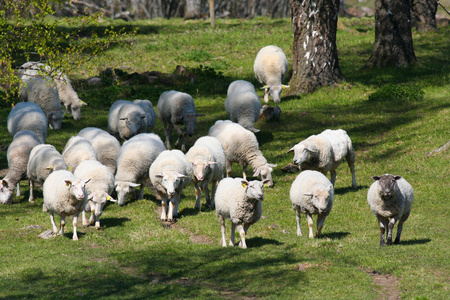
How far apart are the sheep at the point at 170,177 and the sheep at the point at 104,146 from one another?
2235 millimetres

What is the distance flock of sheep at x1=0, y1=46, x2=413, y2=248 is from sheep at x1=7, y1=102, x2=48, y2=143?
0.10 feet

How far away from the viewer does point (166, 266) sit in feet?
31.3

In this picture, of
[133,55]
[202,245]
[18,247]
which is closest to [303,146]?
[202,245]

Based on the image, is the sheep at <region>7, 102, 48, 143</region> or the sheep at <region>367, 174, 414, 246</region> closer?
the sheep at <region>367, 174, 414, 246</region>

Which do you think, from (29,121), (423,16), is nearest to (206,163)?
(29,121)

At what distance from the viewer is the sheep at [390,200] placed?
33.1 ft

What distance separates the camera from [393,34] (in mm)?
23750

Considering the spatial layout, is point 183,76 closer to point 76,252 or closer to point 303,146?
point 303,146

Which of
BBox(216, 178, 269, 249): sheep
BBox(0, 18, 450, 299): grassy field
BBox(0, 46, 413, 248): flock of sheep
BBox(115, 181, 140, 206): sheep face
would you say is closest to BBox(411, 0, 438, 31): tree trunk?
BBox(0, 18, 450, 299): grassy field

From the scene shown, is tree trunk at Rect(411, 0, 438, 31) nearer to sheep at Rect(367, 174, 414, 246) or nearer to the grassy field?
the grassy field

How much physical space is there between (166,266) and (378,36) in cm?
1785

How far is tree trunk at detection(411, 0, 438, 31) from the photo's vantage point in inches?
1261

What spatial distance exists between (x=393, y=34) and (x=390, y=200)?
1527 centimetres

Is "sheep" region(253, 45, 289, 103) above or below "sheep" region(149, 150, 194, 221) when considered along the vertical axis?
above
